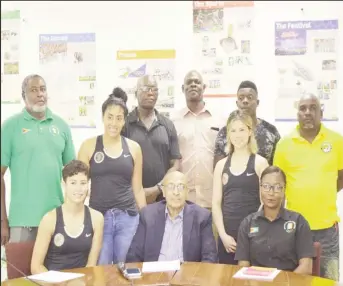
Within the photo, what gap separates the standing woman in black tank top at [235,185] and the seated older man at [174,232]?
0.18 m

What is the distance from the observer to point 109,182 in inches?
136

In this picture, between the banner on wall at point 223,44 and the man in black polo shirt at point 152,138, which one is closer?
the man in black polo shirt at point 152,138

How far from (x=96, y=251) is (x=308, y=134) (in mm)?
1666

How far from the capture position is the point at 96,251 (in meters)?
3.10

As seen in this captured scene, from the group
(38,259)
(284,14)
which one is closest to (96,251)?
(38,259)

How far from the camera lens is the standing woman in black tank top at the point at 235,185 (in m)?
3.40

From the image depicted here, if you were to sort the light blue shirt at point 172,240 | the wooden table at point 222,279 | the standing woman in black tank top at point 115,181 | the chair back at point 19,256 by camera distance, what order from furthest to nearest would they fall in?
the standing woman in black tank top at point 115,181 → the light blue shirt at point 172,240 → the chair back at point 19,256 → the wooden table at point 222,279

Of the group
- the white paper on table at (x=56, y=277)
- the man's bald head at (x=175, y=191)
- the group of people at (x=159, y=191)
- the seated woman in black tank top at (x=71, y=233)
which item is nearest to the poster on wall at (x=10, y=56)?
the group of people at (x=159, y=191)

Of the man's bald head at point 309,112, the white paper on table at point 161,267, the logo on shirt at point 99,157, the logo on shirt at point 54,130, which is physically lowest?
the white paper on table at point 161,267

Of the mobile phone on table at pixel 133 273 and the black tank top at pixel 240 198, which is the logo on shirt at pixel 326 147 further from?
the mobile phone on table at pixel 133 273

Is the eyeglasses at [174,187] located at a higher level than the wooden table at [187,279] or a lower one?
higher

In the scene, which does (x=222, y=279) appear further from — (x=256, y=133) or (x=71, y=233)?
(x=256, y=133)

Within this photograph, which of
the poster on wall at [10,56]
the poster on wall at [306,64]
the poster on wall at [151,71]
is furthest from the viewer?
the poster on wall at [10,56]

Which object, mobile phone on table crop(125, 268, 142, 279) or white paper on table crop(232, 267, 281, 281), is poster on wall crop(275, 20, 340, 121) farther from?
mobile phone on table crop(125, 268, 142, 279)
